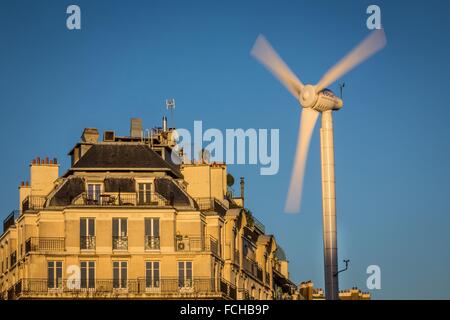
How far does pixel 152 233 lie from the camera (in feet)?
412

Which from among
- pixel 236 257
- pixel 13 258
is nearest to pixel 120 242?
pixel 13 258

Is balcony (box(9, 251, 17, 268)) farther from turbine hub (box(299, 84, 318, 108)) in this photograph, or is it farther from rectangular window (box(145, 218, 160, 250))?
turbine hub (box(299, 84, 318, 108))

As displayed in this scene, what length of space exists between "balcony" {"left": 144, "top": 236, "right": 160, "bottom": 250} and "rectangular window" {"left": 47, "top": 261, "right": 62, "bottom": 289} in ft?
21.5

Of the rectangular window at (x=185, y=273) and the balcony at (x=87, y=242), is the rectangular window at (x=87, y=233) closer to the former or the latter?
the balcony at (x=87, y=242)

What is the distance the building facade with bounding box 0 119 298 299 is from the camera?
12388 cm

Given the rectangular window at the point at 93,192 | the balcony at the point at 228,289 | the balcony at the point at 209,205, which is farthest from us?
the balcony at the point at 209,205

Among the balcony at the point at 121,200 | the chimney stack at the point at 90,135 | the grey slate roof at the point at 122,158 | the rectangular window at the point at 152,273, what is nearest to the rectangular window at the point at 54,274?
the balcony at the point at 121,200

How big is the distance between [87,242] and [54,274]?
133 inches

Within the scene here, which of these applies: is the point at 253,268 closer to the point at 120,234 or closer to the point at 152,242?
the point at 152,242

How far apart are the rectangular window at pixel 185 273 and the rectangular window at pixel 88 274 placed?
21.1ft

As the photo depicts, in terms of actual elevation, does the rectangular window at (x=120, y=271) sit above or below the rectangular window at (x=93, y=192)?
below

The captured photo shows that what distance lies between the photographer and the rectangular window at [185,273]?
125188 millimetres
